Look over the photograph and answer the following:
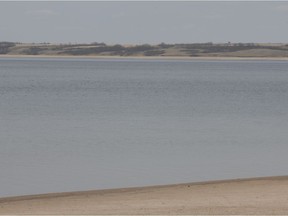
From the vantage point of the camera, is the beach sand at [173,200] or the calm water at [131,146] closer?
the beach sand at [173,200]

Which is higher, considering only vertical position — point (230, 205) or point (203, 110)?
point (230, 205)

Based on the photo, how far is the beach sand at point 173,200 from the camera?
35.8 feet

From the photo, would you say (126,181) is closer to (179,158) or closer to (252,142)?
(179,158)

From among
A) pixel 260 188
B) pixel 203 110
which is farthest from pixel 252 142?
pixel 203 110

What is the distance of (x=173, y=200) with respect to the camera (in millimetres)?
12305

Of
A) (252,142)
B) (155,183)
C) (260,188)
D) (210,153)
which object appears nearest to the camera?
(260,188)

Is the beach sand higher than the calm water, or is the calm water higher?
the beach sand

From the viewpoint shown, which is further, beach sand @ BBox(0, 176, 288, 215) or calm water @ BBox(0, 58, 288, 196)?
calm water @ BBox(0, 58, 288, 196)

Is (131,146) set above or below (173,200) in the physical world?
below

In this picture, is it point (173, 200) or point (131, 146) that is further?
point (131, 146)

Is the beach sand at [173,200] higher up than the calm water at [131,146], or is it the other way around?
the beach sand at [173,200]

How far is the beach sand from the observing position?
1091 centimetres

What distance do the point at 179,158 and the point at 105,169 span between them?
93.2 inches

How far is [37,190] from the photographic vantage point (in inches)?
566
